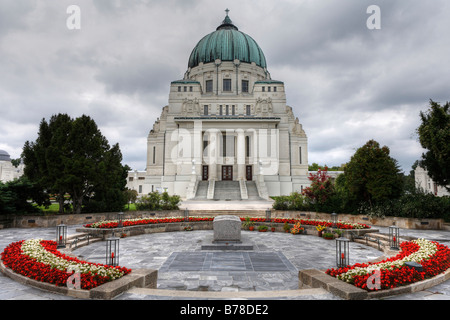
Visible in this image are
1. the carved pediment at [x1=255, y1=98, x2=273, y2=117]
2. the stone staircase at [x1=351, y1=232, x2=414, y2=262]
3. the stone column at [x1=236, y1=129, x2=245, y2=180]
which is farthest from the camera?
the carved pediment at [x1=255, y1=98, x2=273, y2=117]

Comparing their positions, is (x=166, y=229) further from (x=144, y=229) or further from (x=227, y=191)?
(x=227, y=191)

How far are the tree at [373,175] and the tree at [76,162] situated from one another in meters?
17.6

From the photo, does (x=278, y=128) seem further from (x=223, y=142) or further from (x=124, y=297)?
(x=124, y=297)

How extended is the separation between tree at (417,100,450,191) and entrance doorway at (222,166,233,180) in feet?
90.4

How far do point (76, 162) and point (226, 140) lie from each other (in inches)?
1117

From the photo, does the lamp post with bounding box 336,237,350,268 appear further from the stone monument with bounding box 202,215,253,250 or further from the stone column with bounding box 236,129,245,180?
the stone column with bounding box 236,129,245,180

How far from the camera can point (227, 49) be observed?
177ft

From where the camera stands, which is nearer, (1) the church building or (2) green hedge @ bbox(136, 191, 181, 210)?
(2) green hedge @ bbox(136, 191, 181, 210)

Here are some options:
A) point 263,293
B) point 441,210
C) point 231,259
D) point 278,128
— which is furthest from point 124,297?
point 278,128

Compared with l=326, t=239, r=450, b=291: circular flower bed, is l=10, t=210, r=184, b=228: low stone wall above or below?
below

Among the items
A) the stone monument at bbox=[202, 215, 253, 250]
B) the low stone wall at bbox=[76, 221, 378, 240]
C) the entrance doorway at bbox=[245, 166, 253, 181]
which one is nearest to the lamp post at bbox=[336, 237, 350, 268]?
the stone monument at bbox=[202, 215, 253, 250]

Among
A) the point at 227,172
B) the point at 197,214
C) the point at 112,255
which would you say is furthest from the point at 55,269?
the point at 227,172

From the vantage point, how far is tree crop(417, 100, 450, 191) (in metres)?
16.6
